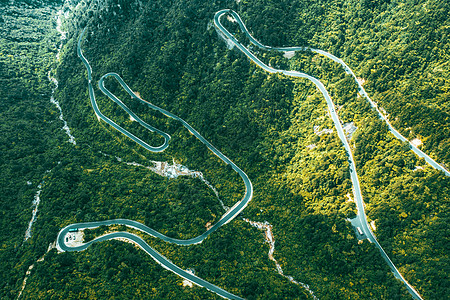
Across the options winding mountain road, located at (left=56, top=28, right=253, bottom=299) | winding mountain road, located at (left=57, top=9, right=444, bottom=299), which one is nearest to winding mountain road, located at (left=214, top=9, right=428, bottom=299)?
winding mountain road, located at (left=57, top=9, right=444, bottom=299)

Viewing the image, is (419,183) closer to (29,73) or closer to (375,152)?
(375,152)

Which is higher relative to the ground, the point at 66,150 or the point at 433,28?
the point at 433,28

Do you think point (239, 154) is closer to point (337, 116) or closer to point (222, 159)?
point (222, 159)

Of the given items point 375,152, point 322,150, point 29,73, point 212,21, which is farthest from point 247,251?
point 29,73

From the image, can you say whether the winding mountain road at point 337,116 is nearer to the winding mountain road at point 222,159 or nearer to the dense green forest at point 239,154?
the winding mountain road at point 222,159

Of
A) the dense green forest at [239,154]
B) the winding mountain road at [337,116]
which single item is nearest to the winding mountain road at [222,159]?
the winding mountain road at [337,116]

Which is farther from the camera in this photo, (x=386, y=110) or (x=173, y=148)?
(x=173, y=148)

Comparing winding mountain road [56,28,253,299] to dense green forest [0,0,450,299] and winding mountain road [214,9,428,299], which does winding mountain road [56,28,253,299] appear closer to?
dense green forest [0,0,450,299]

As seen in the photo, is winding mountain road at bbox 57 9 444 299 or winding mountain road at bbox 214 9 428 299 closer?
winding mountain road at bbox 214 9 428 299
